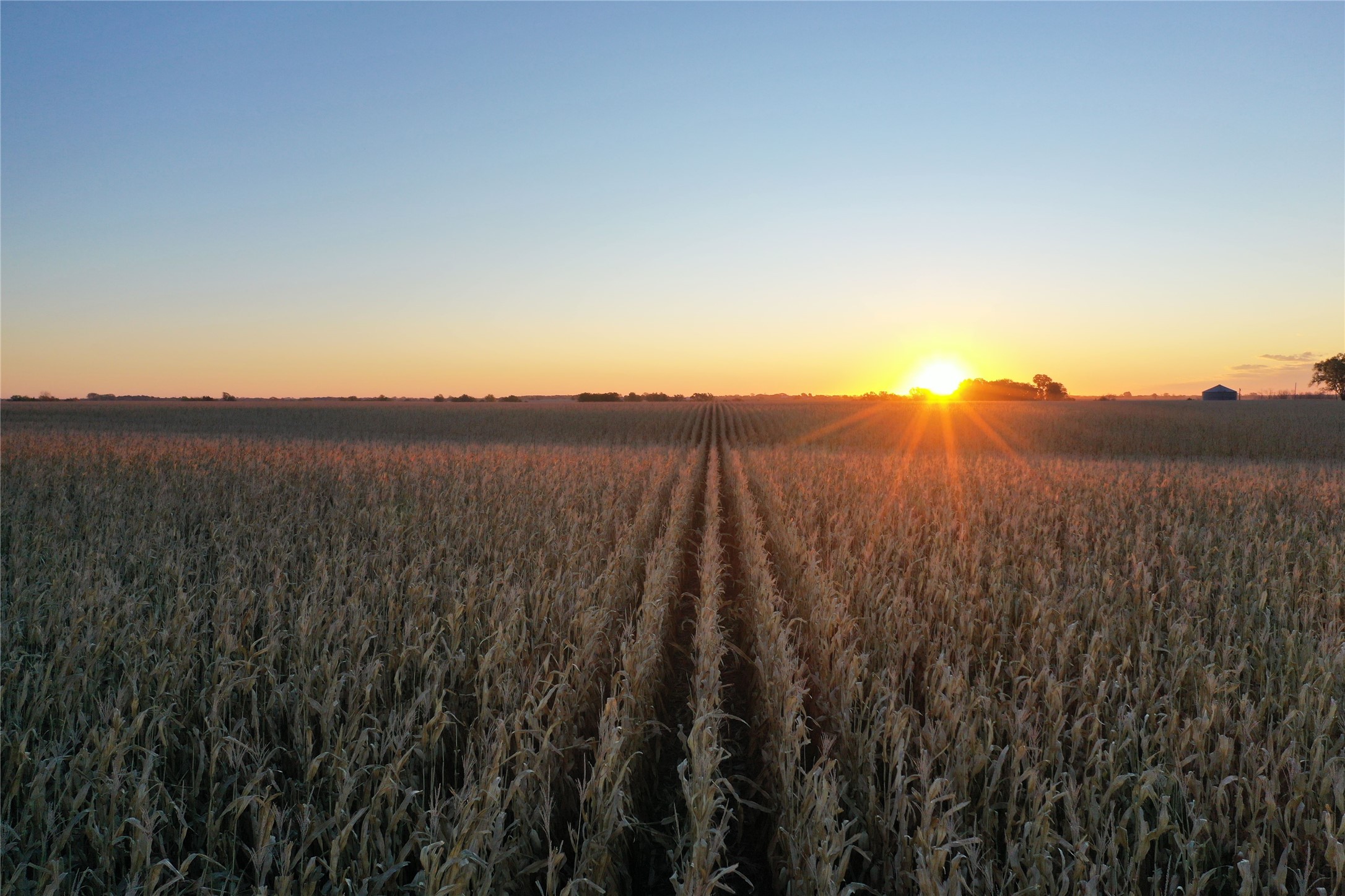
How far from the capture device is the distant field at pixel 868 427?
2503 centimetres

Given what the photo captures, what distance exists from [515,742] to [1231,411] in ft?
158

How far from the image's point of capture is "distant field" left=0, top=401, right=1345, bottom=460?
25031 mm

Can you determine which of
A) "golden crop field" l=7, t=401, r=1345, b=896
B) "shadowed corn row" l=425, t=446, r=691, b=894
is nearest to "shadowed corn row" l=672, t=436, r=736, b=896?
"golden crop field" l=7, t=401, r=1345, b=896

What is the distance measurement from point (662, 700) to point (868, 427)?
31.9 meters

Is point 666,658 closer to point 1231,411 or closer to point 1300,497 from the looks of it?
point 1300,497

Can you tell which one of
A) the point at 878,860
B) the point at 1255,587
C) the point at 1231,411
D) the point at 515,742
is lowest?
the point at 878,860

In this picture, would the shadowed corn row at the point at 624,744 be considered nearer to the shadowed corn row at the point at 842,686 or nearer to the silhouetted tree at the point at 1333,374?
the shadowed corn row at the point at 842,686

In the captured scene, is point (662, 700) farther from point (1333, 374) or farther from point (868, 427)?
point (1333, 374)

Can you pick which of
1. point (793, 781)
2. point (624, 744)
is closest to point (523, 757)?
point (624, 744)

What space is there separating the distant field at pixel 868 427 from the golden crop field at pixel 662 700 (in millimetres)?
16826

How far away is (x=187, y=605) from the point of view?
4.61m

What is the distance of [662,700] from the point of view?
4309mm

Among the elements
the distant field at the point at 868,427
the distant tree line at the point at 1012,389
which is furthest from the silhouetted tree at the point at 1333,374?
the distant field at the point at 868,427

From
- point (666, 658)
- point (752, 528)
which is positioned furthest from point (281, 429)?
point (666, 658)
